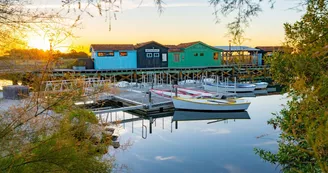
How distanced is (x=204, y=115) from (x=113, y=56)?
9205mm

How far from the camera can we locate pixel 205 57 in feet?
70.0

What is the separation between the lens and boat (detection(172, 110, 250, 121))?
1082 centimetres

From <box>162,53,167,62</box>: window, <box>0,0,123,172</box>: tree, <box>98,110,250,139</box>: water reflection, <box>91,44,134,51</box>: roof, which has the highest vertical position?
<box>91,44,134,51</box>: roof

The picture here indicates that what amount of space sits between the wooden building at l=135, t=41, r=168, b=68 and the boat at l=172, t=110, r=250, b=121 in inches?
332

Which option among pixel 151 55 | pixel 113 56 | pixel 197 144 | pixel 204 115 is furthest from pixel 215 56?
pixel 197 144

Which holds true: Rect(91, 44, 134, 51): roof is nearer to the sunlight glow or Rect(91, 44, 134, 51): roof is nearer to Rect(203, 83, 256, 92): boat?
Rect(203, 83, 256, 92): boat

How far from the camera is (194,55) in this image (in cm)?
2102

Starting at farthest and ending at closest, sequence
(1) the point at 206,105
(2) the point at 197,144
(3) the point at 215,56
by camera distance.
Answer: (3) the point at 215,56
(1) the point at 206,105
(2) the point at 197,144

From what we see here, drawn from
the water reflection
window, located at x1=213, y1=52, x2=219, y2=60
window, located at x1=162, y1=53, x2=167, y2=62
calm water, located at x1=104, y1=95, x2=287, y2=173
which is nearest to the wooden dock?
the water reflection

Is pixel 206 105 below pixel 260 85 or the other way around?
below

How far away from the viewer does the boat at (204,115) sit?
10.8 m

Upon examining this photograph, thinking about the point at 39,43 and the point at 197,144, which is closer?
the point at 39,43

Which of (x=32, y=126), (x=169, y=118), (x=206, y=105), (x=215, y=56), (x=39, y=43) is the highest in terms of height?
(x=215, y=56)

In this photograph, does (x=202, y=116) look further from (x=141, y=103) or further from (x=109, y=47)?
(x=109, y=47)
